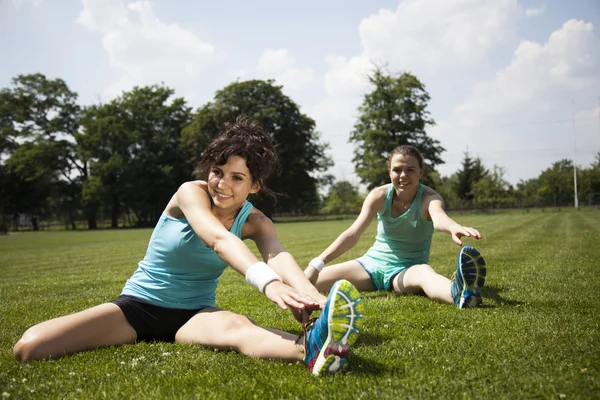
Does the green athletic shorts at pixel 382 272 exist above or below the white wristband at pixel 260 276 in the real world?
below

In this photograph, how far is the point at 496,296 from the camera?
5.38 m

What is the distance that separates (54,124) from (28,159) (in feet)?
20.1

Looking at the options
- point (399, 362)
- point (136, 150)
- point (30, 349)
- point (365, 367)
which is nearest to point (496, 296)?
point (399, 362)

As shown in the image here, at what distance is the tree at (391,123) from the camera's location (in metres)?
52.9

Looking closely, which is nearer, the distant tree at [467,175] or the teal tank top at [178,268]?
the teal tank top at [178,268]

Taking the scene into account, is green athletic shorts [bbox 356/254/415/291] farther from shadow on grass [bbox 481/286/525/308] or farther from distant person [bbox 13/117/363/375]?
distant person [bbox 13/117/363/375]

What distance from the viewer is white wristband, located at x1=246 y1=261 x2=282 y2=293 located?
2.61 m

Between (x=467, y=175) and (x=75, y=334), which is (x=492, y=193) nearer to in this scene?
(x=467, y=175)

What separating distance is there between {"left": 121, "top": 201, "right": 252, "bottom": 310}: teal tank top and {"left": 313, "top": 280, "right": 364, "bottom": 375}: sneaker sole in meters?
1.24

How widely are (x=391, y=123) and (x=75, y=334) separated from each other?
52483 millimetres

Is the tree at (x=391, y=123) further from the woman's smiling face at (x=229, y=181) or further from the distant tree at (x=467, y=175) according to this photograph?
the woman's smiling face at (x=229, y=181)

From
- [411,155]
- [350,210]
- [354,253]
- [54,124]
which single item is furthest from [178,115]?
[411,155]

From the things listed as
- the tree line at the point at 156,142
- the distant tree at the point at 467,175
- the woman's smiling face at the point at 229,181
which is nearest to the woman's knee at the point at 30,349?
the woman's smiling face at the point at 229,181

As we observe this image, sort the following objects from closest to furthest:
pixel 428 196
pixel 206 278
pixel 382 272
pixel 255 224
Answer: pixel 255 224 → pixel 206 278 → pixel 428 196 → pixel 382 272
